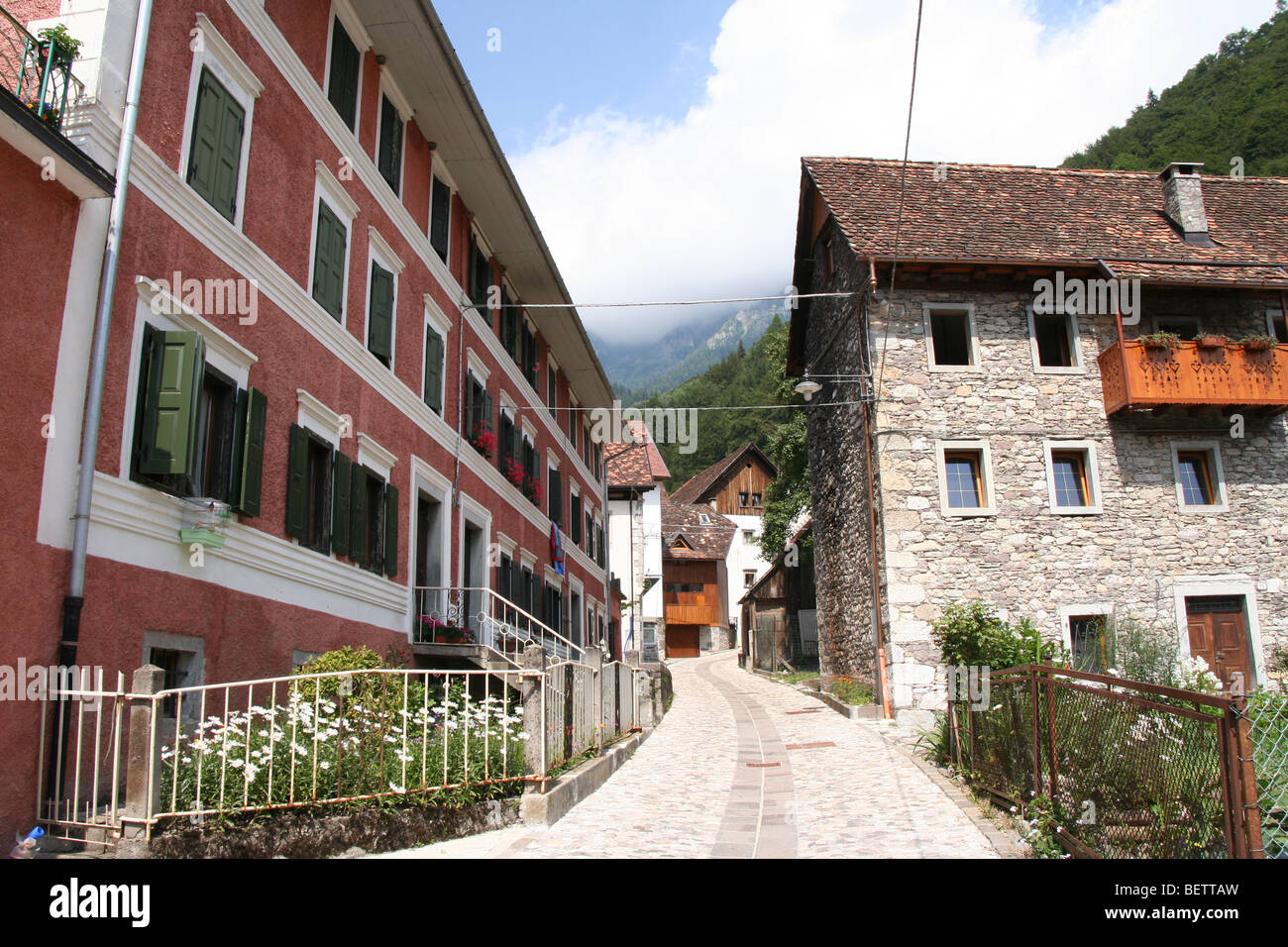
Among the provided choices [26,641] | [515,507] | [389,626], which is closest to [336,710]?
[26,641]

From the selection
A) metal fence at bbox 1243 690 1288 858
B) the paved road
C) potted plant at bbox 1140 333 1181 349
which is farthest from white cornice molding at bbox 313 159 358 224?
potted plant at bbox 1140 333 1181 349

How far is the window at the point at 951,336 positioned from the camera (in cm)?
2038

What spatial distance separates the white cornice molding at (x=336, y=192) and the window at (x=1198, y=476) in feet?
55.1

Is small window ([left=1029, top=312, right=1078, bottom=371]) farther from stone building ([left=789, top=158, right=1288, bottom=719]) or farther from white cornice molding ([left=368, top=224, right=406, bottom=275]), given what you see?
white cornice molding ([left=368, top=224, right=406, bottom=275])

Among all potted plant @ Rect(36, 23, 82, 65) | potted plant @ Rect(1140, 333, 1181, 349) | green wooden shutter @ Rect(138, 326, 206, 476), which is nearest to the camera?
potted plant @ Rect(36, 23, 82, 65)

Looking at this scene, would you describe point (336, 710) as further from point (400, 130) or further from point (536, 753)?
point (400, 130)

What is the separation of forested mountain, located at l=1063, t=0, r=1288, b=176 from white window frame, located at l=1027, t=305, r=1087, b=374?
12976 millimetres

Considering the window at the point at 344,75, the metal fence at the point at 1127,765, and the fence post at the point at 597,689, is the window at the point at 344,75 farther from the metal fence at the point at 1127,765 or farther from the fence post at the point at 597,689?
the metal fence at the point at 1127,765

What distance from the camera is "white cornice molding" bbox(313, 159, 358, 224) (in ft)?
39.7

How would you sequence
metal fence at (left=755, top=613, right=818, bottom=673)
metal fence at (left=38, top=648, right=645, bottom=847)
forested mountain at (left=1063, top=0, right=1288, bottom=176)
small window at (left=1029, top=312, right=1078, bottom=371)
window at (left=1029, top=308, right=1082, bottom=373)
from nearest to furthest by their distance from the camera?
1. metal fence at (left=38, top=648, right=645, bottom=847)
2. window at (left=1029, top=308, right=1082, bottom=373)
3. small window at (left=1029, top=312, right=1078, bottom=371)
4. forested mountain at (left=1063, top=0, right=1288, bottom=176)
5. metal fence at (left=755, top=613, right=818, bottom=673)

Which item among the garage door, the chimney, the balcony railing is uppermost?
the chimney

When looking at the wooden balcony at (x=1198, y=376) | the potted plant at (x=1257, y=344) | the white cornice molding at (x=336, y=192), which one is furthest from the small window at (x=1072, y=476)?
the white cornice molding at (x=336, y=192)

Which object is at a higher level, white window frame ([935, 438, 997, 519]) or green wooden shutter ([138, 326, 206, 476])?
white window frame ([935, 438, 997, 519])

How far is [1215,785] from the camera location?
5621 millimetres
